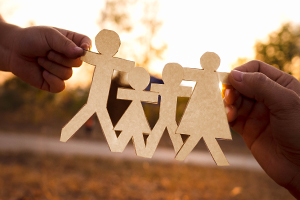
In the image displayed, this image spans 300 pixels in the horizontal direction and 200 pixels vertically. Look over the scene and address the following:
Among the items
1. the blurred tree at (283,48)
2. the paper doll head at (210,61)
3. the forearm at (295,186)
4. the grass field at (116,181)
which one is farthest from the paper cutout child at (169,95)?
the blurred tree at (283,48)

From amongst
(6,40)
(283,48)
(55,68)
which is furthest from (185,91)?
(283,48)

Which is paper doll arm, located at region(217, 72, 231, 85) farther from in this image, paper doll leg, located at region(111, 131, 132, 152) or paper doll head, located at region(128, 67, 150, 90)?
paper doll leg, located at region(111, 131, 132, 152)

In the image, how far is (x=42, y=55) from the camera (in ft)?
4.34

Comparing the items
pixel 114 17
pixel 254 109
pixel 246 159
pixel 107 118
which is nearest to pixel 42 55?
pixel 107 118

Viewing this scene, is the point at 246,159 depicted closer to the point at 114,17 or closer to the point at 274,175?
the point at 114,17

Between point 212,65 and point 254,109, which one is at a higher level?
point 212,65

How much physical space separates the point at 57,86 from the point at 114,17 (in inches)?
177

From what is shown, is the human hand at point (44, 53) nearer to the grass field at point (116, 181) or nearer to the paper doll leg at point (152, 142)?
the paper doll leg at point (152, 142)

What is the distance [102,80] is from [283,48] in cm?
1119

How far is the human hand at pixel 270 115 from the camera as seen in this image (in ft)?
3.94

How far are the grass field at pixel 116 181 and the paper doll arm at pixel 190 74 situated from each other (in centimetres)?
297

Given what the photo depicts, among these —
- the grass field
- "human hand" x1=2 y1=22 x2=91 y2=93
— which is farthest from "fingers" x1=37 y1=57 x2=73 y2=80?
the grass field

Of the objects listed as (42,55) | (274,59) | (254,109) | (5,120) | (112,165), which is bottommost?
(5,120)

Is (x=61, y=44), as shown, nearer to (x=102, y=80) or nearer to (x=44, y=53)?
(x=44, y=53)
